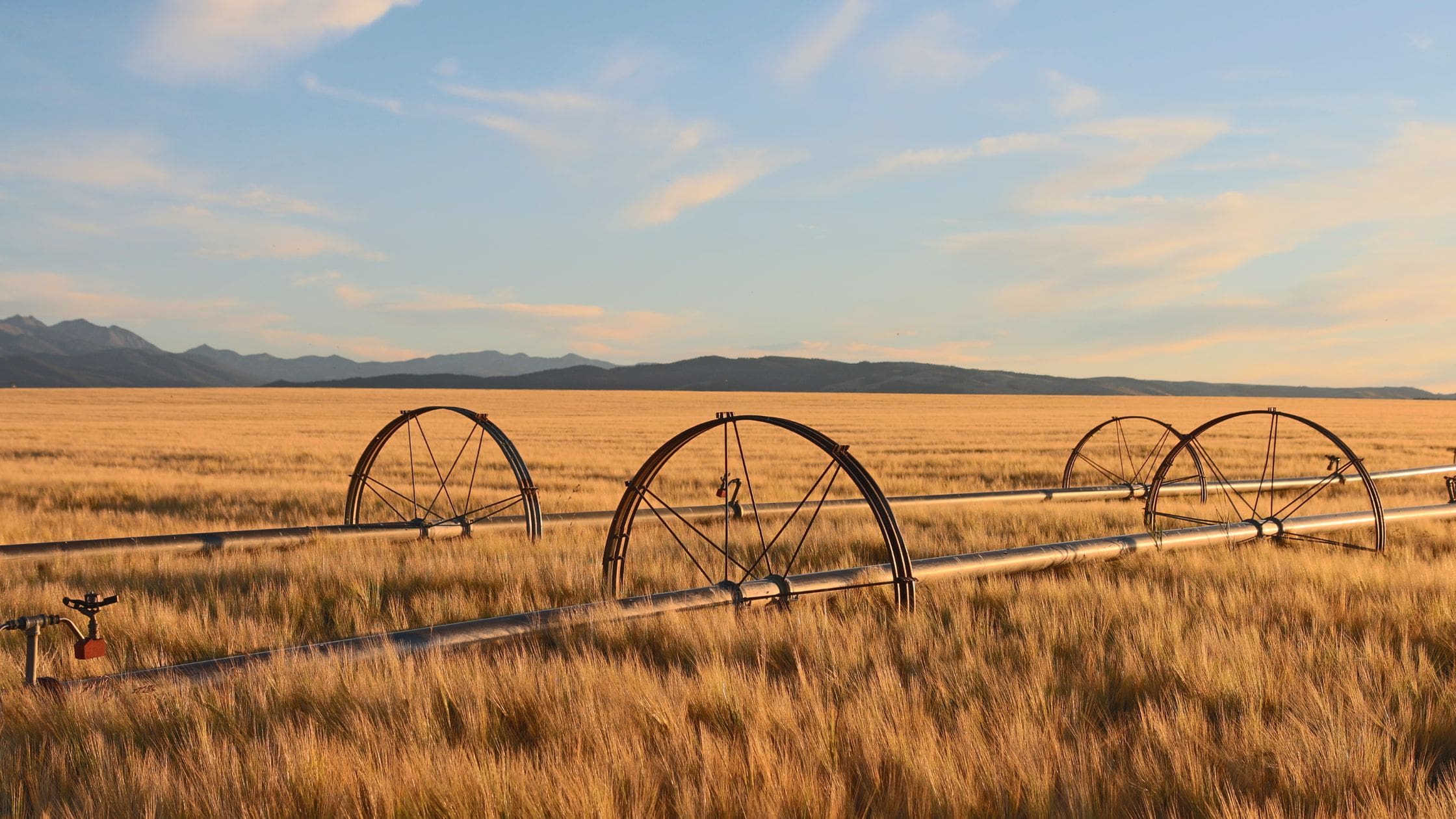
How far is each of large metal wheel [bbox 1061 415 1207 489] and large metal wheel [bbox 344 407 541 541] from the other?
358 inches

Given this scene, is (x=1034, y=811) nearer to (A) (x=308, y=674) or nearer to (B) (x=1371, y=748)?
(B) (x=1371, y=748)

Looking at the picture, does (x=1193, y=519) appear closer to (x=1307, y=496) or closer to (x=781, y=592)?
(x=1307, y=496)

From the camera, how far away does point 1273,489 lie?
1386 centimetres


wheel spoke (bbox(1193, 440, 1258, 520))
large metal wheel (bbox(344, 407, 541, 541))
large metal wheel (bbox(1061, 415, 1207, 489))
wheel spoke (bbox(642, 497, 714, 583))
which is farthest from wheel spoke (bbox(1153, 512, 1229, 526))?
large metal wheel (bbox(344, 407, 541, 541))

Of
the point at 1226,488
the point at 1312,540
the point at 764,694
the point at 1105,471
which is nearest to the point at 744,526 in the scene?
the point at 1105,471

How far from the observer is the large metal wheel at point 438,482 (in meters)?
9.93

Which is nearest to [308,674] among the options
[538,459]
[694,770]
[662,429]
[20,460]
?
[694,770]

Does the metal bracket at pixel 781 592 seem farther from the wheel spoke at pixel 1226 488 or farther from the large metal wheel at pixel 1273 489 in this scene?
the wheel spoke at pixel 1226 488

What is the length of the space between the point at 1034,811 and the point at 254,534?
8.36 meters

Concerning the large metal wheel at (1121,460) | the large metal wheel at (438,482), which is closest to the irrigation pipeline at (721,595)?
the large metal wheel at (438,482)

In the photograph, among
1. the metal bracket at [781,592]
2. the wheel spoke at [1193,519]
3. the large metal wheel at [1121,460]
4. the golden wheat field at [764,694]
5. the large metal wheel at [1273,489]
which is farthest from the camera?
the large metal wheel at [1121,460]

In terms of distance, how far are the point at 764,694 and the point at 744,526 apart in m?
7.09

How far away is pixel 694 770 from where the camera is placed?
3.49 meters

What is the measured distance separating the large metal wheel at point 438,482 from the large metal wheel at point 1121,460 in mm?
9097
